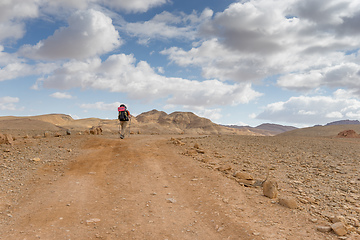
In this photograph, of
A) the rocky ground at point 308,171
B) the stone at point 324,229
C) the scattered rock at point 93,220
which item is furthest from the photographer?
the rocky ground at point 308,171

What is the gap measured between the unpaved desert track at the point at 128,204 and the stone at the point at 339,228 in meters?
2.07

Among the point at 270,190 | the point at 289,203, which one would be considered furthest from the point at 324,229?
the point at 270,190

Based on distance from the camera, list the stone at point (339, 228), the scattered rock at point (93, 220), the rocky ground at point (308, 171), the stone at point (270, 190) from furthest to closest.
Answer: the stone at point (270, 190), the rocky ground at point (308, 171), the scattered rock at point (93, 220), the stone at point (339, 228)

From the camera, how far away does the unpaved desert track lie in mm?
5930

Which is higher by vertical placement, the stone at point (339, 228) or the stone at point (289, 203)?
the stone at point (289, 203)

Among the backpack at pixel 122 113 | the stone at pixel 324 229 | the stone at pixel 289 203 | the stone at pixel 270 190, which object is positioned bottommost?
the stone at pixel 324 229

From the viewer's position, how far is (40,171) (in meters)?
10.6

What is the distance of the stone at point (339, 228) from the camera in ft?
19.1

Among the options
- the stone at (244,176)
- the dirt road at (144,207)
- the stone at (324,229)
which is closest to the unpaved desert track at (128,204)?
the dirt road at (144,207)

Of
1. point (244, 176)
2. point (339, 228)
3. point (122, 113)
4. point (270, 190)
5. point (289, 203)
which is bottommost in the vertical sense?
point (339, 228)

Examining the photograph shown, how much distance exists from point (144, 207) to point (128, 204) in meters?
0.57

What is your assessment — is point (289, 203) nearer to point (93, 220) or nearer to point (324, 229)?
point (324, 229)

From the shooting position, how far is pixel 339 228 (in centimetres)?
589

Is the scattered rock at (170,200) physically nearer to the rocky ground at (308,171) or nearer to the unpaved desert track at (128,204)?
the unpaved desert track at (128,204)
